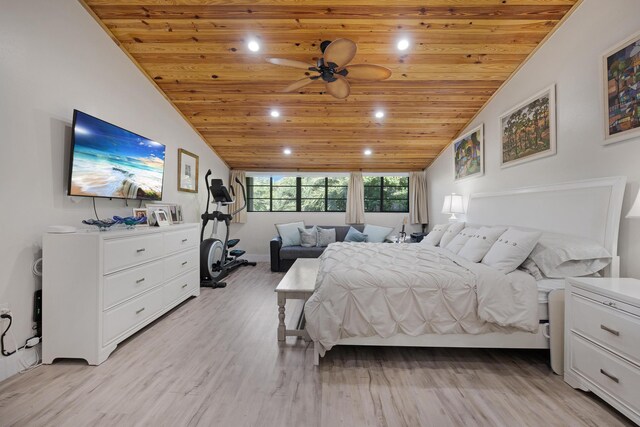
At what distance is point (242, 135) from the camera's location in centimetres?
473

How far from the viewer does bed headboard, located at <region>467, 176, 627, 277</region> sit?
6.45 feet

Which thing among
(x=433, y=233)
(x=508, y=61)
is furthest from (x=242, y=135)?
(x=508, y=61)

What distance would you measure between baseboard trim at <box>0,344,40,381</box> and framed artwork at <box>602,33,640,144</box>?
15.3ft

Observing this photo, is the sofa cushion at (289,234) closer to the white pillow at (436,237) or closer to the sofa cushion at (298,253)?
the sofa cushion at (298,253)

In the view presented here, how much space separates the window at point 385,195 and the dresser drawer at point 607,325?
174 inches

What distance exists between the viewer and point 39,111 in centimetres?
210

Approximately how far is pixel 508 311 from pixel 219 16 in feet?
12.0

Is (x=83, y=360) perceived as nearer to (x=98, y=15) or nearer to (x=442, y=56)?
(x=98, y=15)

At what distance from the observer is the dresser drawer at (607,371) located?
142 centimetres

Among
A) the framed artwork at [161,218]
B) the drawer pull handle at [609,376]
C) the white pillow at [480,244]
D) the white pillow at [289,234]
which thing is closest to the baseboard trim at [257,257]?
the white pillow at [289,234]

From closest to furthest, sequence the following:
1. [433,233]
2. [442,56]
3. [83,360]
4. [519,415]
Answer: [519,415] → [83,360] → [442,56] → [433,233]

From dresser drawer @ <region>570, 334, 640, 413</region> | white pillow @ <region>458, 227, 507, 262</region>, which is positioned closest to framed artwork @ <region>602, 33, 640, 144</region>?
white pillow @ <region>458, 227, 507, 262</region>

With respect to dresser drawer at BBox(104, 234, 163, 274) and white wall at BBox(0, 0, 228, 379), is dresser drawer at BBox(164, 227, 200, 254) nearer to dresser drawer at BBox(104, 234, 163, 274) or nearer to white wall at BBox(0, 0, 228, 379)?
dresser drawer at BBox(104, 234, 163, 274)

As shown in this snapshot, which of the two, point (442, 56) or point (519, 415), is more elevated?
point (442, 56)
